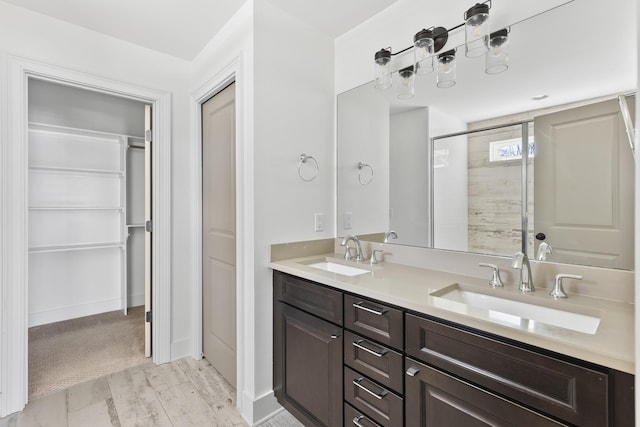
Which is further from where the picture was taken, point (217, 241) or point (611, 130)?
point (217, 241)

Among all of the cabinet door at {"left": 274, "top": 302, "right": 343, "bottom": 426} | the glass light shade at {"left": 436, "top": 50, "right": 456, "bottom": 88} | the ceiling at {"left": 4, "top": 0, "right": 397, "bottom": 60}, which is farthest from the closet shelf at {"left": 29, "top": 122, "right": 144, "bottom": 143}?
the glass light shade at {"left": 436, "top": 50, "right": 456, "bottom": 88}

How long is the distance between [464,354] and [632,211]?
798 millimetres

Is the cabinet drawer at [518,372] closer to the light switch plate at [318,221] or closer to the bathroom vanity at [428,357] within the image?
the bathroom vanity at [428,357]

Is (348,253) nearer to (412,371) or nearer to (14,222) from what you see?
(412,371)

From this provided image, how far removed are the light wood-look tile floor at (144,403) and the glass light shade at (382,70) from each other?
201cm

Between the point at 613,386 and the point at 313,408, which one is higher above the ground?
the point at 613,386

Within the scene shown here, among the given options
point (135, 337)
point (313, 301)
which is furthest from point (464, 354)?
point (135, 337)

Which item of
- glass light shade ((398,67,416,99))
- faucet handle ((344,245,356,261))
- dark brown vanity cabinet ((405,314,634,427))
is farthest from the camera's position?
faucet handle ((344,245,356,261))

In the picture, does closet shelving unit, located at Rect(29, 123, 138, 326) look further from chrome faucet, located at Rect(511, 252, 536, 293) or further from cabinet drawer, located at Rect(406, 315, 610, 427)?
chrome faucet, located at Rect(511, 252, 536, 293)

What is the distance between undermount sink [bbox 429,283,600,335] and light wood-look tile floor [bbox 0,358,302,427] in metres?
1.19

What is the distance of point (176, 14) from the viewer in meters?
1.89

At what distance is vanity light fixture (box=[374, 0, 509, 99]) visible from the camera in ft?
4.49

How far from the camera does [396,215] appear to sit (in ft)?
6.22

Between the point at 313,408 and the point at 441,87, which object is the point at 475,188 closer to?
the point at 441,87
